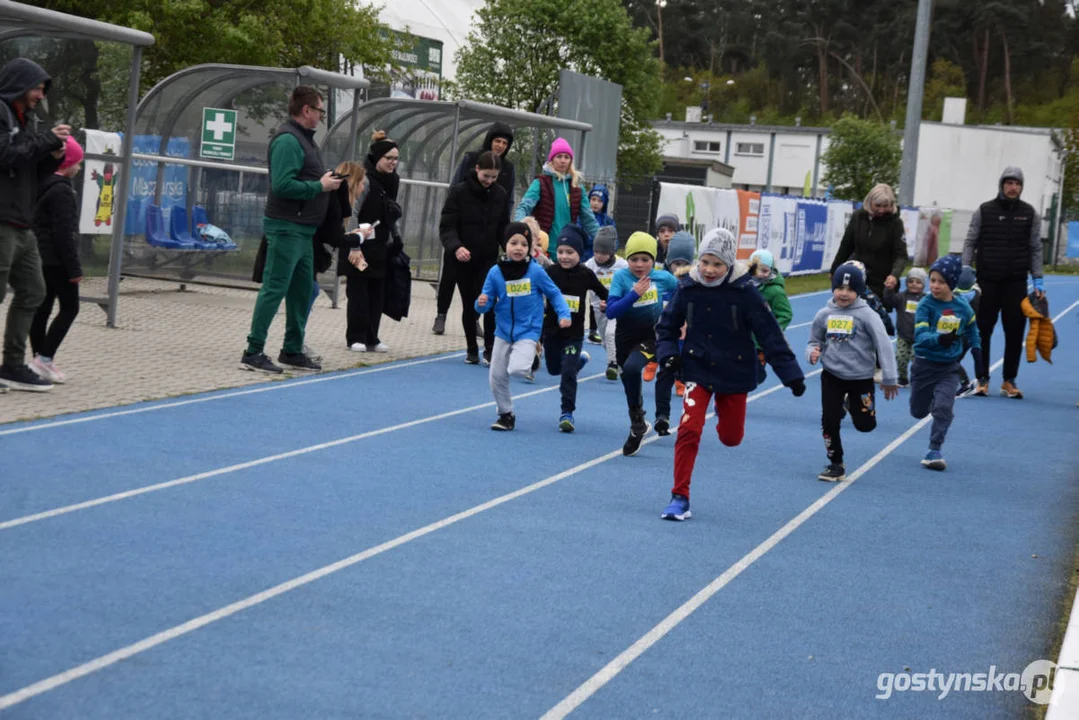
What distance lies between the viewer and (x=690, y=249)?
35.3 ft

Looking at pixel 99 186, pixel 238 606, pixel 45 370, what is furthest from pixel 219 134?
pixel 238 606

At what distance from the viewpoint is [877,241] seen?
14102 mm

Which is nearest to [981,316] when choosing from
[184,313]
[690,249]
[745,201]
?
[690,249]

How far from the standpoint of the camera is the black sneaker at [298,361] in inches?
517

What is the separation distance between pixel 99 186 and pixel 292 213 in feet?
9.00

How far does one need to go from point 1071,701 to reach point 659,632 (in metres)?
1.59

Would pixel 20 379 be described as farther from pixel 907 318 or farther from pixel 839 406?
pixel 907 318

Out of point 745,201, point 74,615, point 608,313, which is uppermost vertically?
point 745,201

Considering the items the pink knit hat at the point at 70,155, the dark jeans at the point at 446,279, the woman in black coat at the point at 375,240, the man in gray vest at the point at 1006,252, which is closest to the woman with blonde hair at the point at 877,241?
the man in gray vest at the point at 1006,252

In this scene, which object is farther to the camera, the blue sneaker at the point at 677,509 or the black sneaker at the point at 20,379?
the black sneaker at the point at 20,379

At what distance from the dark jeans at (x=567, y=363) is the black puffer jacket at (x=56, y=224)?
139 inches

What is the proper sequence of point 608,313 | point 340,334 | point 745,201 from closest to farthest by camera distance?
point 608,313 < point 340,334 < point 745,201

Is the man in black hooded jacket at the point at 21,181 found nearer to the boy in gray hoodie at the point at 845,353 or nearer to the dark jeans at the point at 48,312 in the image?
the dark jeans at the point at 48,312

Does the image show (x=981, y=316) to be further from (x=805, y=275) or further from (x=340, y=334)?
(x=805, y=275)
